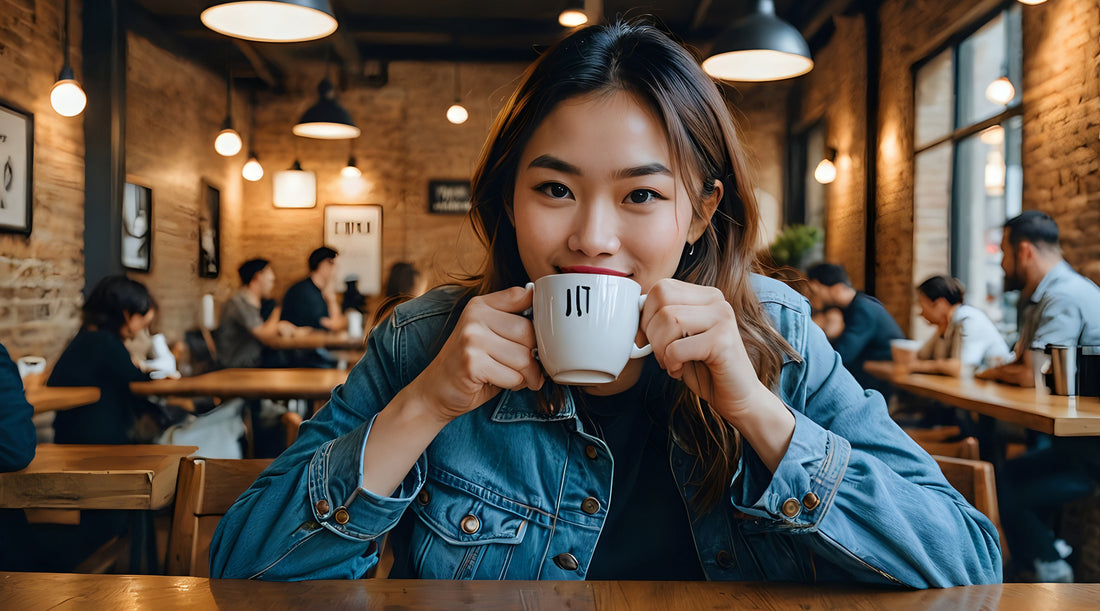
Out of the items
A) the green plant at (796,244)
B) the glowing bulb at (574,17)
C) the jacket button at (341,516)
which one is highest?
the glowing bulb at (574,17)

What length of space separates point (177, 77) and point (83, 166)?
1.98m

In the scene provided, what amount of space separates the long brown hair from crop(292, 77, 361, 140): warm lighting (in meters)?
5.40

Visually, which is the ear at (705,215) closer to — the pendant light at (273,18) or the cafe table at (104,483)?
the cafe table at (104,483)

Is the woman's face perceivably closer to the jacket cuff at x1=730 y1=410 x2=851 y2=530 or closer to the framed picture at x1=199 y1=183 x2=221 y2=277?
the jacket cuff at x1=730 y1=410 x2=851 y2=530

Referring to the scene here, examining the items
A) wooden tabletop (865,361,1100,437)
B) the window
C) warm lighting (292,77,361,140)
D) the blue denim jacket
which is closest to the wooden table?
the blue denim jacket

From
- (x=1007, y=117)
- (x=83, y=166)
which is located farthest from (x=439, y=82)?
(x=1007, y=117)

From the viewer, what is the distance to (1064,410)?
8.79 feet

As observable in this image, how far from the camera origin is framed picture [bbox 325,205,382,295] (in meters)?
8.79

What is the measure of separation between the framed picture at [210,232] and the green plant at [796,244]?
561 cm

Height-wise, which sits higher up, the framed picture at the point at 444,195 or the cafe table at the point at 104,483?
the framed picture at the point at 444,195

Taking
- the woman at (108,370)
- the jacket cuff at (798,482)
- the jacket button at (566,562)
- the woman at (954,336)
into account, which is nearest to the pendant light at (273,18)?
the woman at (108,370)

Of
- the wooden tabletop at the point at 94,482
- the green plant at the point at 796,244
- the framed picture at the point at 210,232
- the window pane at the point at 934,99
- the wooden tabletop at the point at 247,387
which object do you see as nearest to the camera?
the wooden tabletop at the point at 94,482

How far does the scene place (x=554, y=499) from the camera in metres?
0.98

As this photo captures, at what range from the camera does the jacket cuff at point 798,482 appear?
82cm
